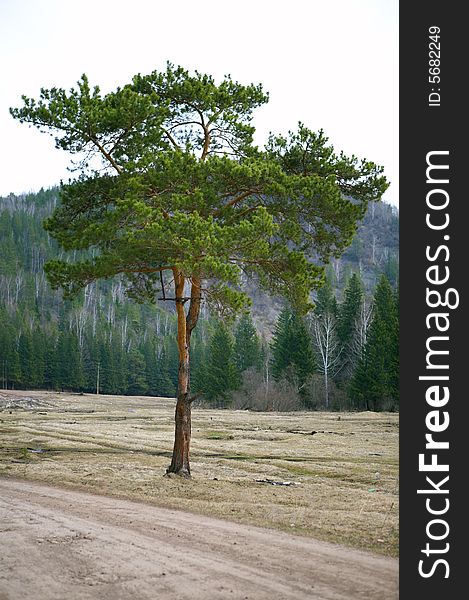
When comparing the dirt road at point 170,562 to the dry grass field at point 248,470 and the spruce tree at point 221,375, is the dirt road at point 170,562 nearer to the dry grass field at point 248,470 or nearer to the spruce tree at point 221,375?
the dry grass field at point 248,470

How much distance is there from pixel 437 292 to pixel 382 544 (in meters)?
4.55

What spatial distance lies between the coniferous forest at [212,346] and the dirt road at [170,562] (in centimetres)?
674

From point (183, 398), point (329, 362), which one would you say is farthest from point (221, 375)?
point (183, 398)

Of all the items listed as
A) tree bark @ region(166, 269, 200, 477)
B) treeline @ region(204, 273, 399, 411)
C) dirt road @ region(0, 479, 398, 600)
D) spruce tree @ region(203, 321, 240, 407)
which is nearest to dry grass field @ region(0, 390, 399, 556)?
tree bark @ region(166, 269, 200, 477)

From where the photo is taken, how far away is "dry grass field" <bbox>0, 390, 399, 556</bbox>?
476 inches

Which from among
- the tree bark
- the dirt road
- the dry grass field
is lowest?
the dry grass field

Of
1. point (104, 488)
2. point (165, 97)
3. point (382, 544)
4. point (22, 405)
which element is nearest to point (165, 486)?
point (104, 488)

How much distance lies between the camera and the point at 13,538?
10391 mm

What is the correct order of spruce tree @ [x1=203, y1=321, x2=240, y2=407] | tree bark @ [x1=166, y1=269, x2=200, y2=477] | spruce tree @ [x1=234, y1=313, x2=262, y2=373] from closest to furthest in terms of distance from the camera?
tree bark @ [x1=166, y1=269, x2=200, y2=477], spruce tree @ [x1=203, y1=321, x2=240, y2=407], spruce tree @ [x1=234, y1=313, x2=262, y2=373]

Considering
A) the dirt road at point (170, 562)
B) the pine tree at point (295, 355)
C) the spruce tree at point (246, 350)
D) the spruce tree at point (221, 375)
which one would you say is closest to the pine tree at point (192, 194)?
the dirt road at point (170, 562)

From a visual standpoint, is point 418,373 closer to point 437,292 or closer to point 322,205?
point 437,292

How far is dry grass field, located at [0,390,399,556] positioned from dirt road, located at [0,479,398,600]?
101 centimetres

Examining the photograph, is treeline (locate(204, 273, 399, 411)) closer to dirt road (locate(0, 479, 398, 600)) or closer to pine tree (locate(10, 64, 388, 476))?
pine tree (locate(10, 64, 388, 476))

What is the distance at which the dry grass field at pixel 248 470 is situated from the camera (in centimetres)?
1210
